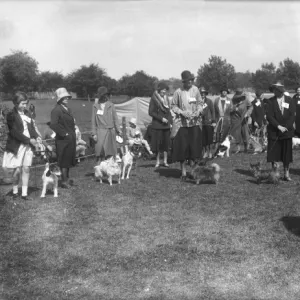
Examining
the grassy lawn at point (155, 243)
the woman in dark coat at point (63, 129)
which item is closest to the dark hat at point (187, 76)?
the grassy lawn at point (155, 243)

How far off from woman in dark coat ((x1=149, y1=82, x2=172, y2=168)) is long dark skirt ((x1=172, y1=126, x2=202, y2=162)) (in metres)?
1.84

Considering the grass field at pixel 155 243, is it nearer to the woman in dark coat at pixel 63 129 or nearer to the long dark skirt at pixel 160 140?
the woman in dark coat at pixel 63 129

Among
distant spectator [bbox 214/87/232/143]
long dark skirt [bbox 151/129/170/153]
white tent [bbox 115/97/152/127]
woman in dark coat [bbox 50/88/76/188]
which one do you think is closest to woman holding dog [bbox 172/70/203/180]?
long dark skirt [bbox 151/129/170/153]

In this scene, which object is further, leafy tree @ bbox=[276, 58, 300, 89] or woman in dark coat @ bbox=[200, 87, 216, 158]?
leafy tree @ bbox=[276, 58, 300, 89]

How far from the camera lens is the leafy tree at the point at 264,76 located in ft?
197

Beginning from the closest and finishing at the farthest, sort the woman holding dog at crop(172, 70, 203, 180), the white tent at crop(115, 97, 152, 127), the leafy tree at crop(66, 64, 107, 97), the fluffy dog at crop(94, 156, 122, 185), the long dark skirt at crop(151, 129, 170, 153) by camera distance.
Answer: the woman holding dog at crop(172, 70, 203, 180), the fluffy dog at crop(94, 156, 122, 185), the long dark skirt at crop(151, 129, 170, 153), the white tent at crop(115, 97, 152, 127), the leafy tree at crop(66, 64, 107, 97)

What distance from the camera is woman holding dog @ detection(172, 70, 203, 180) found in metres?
9.18

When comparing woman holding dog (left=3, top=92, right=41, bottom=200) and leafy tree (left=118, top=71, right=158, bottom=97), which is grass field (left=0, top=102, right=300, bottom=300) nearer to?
woman holding dog (left=3, top=92, right=41, bottom=200)

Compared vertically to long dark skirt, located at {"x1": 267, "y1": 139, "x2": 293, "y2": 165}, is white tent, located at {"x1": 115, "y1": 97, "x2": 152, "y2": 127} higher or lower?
higher

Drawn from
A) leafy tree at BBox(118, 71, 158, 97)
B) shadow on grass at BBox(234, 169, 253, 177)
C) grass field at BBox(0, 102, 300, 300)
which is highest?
leafy tree at BBox(118, 71, 158, 97)

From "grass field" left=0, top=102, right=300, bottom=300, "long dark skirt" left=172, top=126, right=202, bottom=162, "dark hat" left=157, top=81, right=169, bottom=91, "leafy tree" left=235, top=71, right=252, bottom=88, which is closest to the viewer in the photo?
"grass field" left=0, top=102, right=300, bottom=300

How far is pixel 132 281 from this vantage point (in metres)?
4.62

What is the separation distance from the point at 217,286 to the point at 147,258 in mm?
1071

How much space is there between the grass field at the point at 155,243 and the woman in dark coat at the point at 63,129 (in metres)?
0.67
